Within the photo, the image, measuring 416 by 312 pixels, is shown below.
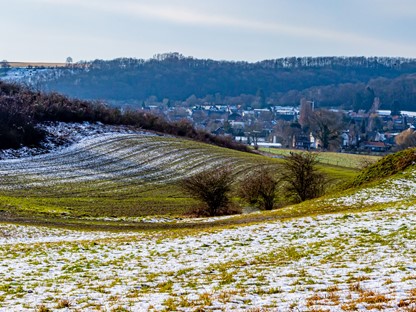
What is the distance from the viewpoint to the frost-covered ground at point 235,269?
39.8 feet

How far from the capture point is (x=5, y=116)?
7931 cm

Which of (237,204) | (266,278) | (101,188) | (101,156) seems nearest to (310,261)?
(266,278)

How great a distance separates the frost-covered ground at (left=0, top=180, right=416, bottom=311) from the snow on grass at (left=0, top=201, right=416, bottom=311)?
0.03 m

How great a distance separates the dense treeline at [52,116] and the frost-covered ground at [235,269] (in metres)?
51.8

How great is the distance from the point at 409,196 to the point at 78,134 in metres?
63.0

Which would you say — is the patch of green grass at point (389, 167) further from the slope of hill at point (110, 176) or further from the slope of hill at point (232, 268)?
the slope of hill at point (110, 176)

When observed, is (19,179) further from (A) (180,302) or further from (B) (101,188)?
(A) (180,302)

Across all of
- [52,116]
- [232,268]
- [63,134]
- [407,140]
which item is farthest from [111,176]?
[407,140]

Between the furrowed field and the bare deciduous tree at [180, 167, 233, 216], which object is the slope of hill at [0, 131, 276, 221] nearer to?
the furrowed field

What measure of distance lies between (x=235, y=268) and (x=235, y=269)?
9.3 inches

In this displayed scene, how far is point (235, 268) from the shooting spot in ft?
56.1

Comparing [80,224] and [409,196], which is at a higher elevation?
[409,196]

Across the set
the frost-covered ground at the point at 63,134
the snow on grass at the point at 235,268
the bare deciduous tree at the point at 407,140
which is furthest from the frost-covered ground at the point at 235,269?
the bare deciduous tree at the point at 407,140

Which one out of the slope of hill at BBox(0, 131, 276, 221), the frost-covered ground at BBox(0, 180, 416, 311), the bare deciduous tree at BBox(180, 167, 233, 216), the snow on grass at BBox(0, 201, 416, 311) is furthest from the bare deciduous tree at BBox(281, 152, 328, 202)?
the snow on grass at BBox(0, 201, 416, 311)
